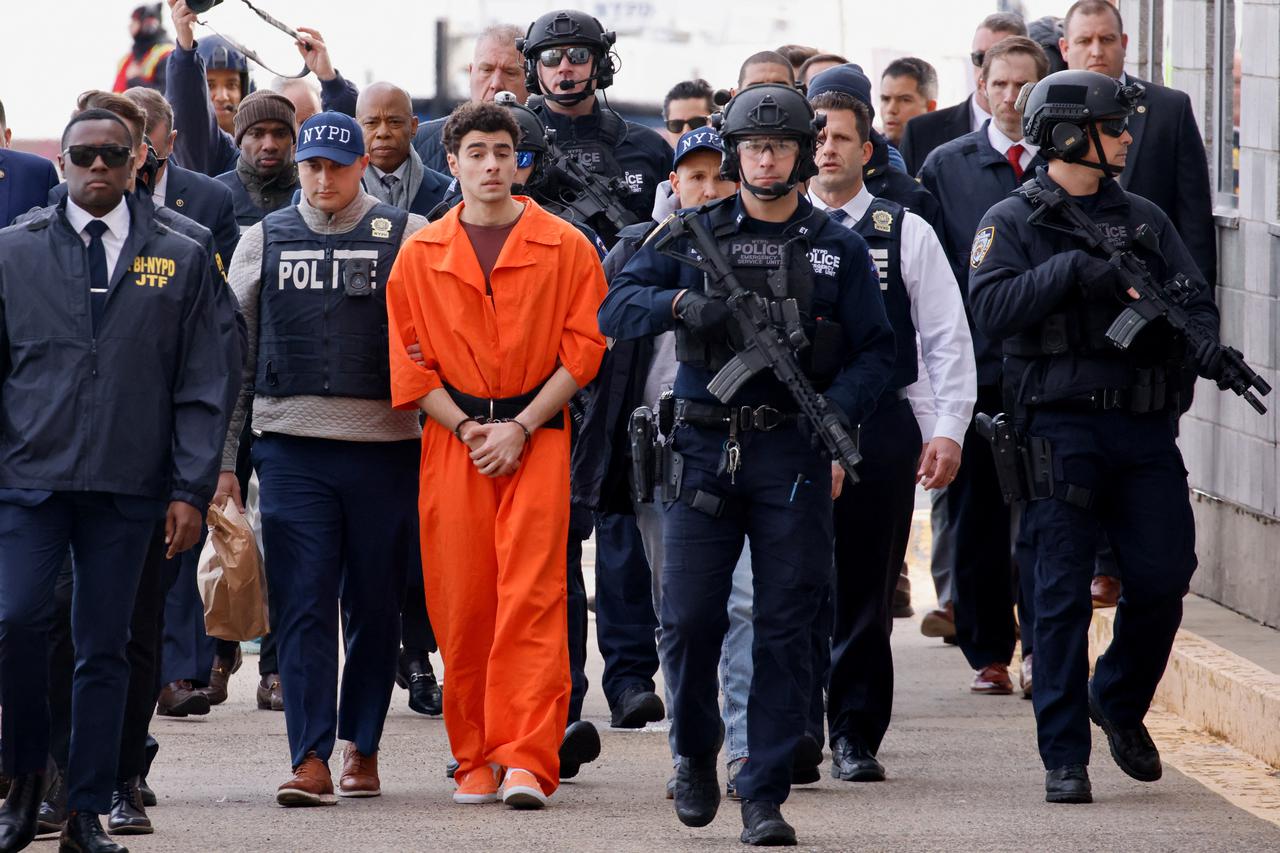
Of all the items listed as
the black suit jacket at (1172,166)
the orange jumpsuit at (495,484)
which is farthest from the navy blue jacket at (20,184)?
the black suit jacket at (1172,166)

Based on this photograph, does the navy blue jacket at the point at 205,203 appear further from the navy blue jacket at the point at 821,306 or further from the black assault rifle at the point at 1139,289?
the black assault rifle at the point at 1139,289

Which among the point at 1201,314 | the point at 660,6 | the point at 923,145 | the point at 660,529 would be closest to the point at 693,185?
the point at 660,529

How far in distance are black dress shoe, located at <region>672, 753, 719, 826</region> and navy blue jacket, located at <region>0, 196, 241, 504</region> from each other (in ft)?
5.14

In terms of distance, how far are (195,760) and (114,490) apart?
2090 millimetres

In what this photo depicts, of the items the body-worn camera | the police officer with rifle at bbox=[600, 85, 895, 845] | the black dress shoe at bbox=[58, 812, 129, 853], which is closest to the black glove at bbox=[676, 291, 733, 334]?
the police officer with rifle at bbox=[600, 85, 895, 845]

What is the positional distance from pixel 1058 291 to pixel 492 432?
70.0 inches

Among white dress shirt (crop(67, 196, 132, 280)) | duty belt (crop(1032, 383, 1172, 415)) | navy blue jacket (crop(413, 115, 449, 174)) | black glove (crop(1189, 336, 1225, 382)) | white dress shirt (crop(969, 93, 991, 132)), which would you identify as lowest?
duty belt (crop(1032, 383, 1172, 415))

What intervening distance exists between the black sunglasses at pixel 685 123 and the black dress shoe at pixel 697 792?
4323 millimetres

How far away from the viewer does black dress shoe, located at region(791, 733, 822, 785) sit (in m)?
7.59

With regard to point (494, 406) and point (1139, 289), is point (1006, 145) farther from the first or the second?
point (494, 406)

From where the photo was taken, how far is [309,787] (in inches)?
294

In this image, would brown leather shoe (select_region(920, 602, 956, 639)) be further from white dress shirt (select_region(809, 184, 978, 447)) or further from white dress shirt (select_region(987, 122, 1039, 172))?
white dress shirt (select_region(809, 184, 978, 447))

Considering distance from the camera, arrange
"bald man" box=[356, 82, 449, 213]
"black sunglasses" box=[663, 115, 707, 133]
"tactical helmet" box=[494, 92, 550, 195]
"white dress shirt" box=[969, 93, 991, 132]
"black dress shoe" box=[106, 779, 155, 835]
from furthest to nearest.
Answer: "black sunglasses" box=[663, 115, 707, 133] → "white dress shirt" box=[969, 93, 991, 132] → "bald man" box=[356, 82, 449, 213] → "tactical helmet" box=[494, 92, 550, 195] → "black dress shoe" box=[106, 779, 155, 835]

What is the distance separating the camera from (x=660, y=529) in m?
7.68
